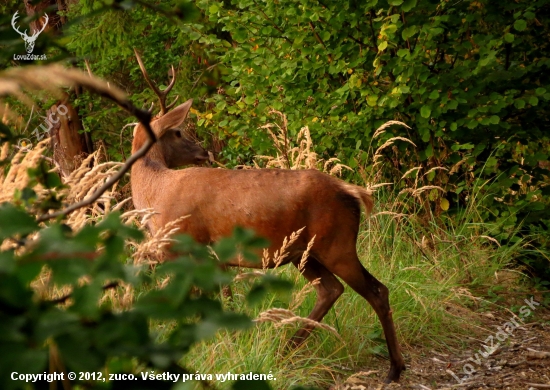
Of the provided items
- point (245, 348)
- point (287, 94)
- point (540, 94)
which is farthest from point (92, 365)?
point (287, 94)

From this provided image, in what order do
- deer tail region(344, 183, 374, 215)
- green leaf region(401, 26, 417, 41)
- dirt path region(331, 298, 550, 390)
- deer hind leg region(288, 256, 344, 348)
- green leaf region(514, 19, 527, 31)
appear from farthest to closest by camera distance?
1. green leaf region(401, 26, 417, 41)
2. green leaf region(514, 19, 527, 31)
3. deer tail region(344, 183, 374, 215)
4. deer hind leg region(288, 256, 344, 348)
5. dirt path region(331, 298, 550, 390)

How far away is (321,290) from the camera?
564cm

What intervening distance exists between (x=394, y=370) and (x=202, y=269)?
13.7 ft

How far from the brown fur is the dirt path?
0.67ft

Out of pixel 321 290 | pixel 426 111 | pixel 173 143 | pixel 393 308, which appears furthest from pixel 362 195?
pixel 173 143

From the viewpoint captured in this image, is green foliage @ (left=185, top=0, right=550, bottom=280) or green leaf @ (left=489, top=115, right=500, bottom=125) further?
green foliage @ (left=185, top=0, right=550, bottom=280)

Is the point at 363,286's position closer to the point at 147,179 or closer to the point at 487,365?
the point at 487,365

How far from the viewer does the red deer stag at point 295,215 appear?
17.4 ft

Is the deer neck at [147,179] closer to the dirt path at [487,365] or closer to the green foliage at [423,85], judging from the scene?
the green foliage at [423,85]

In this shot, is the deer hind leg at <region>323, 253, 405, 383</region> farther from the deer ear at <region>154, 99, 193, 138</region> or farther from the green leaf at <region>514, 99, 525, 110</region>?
the green leaf at <region>514, 99, 525, 110</region>

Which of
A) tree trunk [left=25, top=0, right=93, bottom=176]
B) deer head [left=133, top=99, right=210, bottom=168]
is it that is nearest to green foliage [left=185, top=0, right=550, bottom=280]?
deer head [left=133, top=99, right=210, bottom=168]

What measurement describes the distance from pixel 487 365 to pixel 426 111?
240 cm

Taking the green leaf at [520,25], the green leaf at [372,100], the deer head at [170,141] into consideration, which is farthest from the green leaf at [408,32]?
the deer head at [170,141]

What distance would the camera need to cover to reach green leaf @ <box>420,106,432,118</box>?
22.7ft
